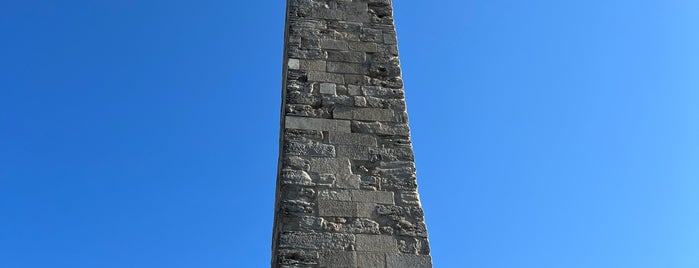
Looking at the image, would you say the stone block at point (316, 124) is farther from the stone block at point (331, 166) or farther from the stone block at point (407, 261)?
the stone block at point (407, 261)

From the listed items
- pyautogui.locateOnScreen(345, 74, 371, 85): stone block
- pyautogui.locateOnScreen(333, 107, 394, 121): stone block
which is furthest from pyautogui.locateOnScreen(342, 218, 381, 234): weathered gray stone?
pyautogui.locateOnScreen(345, 74, 371, 85): stone block

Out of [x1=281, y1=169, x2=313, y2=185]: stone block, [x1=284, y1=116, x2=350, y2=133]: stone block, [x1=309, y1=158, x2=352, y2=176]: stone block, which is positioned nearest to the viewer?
[x1=281, y1=169, x2=313, y2=185]: stone block

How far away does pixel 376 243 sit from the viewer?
446 cm

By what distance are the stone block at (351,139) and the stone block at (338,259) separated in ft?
3.01

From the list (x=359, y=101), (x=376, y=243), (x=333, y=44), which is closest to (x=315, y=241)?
(x=376, y=243)

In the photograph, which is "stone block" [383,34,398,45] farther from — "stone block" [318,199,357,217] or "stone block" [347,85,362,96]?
"stone block" [318,199,357,217]

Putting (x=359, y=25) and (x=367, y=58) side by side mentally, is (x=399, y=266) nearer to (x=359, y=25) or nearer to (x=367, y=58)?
(x=367, y=58)

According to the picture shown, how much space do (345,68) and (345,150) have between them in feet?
2.77

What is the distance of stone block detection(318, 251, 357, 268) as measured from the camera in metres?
4.28

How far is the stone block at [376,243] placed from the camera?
174 inches

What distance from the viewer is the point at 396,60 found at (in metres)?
5.58

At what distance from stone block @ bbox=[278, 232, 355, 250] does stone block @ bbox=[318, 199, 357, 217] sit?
0.54 ft

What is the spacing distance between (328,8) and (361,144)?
153 cm

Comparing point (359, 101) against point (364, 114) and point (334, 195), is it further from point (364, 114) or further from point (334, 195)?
point (334, 195)
